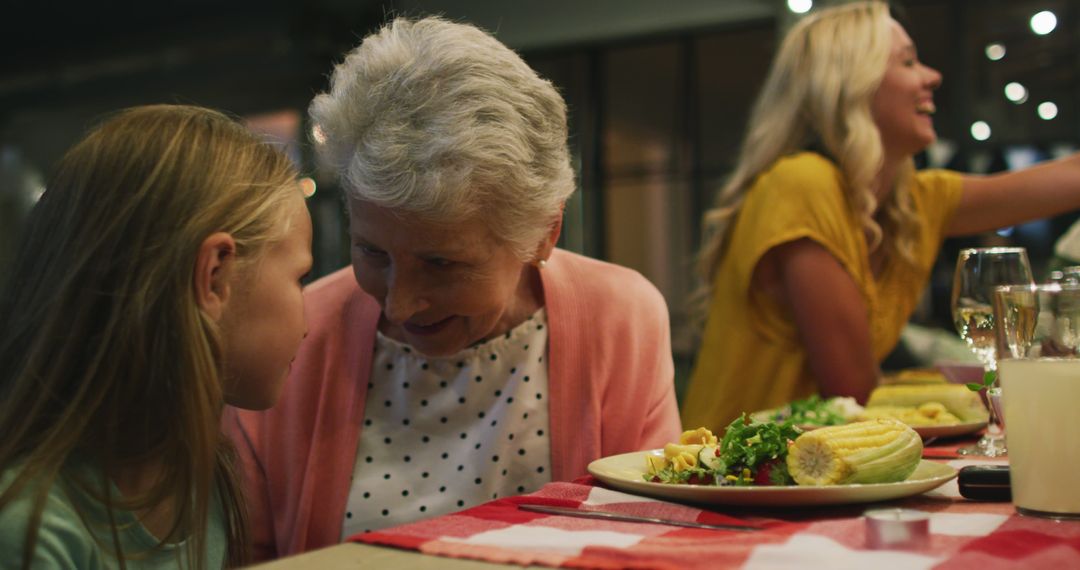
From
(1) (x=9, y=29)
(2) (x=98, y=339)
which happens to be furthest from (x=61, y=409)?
(1) (x=9, y=29)

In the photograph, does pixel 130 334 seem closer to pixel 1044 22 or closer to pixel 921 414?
pixel 921 414

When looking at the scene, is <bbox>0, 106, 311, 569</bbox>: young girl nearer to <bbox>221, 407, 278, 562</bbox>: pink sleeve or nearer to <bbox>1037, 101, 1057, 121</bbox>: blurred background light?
<bbox>221, 407, 278, 562</bbox>: pink sleeve

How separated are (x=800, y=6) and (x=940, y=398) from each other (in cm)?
314

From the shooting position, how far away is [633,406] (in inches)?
66.2

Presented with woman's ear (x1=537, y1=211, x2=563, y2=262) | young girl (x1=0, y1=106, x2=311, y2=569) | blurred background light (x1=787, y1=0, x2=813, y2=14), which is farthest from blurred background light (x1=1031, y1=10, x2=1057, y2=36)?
young girl (x1=0, y1=106, x2=311, y2=569)

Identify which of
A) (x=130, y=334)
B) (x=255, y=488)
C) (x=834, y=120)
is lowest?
(x=255, y=488)

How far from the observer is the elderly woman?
138 cm

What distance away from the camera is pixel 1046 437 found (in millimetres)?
920

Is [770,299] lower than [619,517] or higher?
higher

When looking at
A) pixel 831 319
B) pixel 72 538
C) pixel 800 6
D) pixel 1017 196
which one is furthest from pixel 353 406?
pixel 800 6

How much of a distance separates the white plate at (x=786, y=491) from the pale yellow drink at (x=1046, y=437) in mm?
81

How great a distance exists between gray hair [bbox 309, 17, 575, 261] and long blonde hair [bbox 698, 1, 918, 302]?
115 cm

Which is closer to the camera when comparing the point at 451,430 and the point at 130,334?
the point at 130,334

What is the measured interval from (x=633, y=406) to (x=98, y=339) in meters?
0.84
